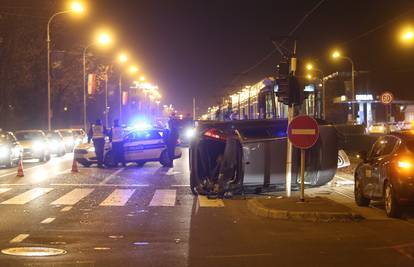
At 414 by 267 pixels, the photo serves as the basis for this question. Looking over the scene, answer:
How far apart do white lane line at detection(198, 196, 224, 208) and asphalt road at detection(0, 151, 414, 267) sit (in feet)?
0.08

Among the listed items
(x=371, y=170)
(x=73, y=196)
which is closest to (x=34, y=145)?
(x=73, y=196)

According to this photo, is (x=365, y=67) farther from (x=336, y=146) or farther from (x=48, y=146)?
(x=336, y=146)

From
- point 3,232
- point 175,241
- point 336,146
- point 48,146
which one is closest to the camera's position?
point 175,241

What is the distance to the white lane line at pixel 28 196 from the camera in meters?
15.1

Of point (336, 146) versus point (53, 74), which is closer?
point (336, 146)

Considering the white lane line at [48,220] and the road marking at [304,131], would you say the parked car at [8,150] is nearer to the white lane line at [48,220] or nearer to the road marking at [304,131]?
the white lane line at [48,220]

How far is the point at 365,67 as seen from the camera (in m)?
97.2

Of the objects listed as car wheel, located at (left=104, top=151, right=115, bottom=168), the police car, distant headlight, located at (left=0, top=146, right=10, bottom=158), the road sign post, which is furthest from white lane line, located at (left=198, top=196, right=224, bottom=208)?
distant headlight, located at (left=0, top=146, right=10, bottom=158)

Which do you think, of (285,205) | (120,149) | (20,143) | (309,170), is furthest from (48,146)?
(285,205)

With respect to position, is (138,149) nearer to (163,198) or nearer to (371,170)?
(163,198)

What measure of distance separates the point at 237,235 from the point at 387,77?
90132mm

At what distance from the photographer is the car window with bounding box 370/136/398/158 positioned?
12969 mm

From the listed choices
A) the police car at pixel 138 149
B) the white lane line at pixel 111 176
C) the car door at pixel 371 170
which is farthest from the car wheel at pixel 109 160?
the car door at pixel 371 170

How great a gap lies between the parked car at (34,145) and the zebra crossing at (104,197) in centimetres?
1484
